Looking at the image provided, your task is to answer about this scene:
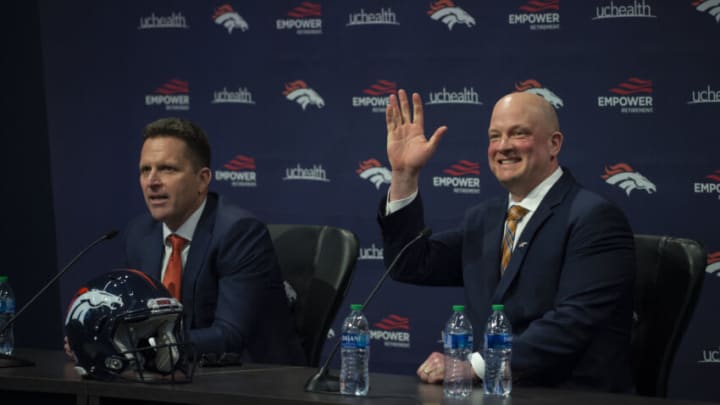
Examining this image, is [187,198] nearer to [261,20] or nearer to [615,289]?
[615,289]

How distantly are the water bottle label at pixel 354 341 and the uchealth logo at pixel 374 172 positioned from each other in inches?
109

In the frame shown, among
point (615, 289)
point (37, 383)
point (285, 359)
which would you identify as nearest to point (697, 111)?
point (615, 289)

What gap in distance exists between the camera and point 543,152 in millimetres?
3922

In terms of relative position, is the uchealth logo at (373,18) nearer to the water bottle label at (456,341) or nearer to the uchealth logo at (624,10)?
the uchealth logo at (624,10)

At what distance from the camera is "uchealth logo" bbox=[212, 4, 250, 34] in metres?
6.28

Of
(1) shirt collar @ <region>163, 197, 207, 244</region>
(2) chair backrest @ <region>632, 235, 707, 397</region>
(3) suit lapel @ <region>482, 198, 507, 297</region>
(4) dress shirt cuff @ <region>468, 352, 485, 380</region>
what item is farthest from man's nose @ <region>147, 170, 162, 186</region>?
(2) chair backrest @ <region>632, 235, 707, 397</region>

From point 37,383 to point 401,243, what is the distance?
1.35 metres

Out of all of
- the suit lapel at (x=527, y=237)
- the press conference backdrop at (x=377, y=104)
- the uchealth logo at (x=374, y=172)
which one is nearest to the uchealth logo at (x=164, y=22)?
the press conference backdrop at (x=377, y=104)

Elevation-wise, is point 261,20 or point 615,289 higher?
point 261,20

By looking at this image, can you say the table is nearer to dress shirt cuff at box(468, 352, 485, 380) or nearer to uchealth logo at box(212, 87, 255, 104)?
dress shirt cuff at box(468, 352, 485, 380)

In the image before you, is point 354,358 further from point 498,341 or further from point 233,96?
point 233,96

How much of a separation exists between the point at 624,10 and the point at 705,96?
0.56m

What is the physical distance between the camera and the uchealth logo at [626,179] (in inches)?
207

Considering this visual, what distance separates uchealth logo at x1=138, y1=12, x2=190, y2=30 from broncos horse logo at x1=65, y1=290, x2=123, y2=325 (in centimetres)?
335
